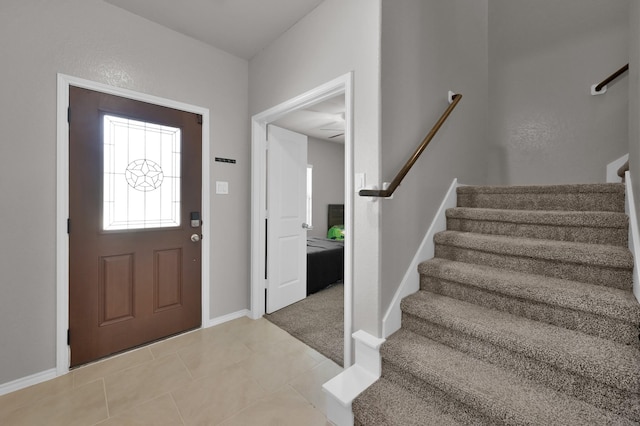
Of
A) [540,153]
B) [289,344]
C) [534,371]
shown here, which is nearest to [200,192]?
[289,344]

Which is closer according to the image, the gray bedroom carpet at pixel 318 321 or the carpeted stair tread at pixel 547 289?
the carpeted stair tread at pixel 547 289

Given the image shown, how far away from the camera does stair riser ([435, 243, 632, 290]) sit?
55.5 inches

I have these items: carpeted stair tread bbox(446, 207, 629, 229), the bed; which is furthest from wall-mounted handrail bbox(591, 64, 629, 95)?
the bed

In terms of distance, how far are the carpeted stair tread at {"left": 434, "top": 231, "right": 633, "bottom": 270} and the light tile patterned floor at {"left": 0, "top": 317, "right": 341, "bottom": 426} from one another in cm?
136

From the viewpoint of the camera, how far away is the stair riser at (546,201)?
1.76 metres

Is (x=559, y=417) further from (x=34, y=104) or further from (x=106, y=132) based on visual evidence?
(x=34, y=104)

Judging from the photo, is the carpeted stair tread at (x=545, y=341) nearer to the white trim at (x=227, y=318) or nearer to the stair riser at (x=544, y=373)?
the stair riser at (x=544, y=373)

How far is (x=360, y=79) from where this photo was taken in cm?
179

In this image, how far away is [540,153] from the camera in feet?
9.66

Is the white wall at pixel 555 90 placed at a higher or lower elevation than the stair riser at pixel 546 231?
higher

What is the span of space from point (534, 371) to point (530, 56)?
331cm

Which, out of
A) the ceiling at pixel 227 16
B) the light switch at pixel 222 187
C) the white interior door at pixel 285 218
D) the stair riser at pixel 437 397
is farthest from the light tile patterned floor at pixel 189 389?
the ceiling at pixel 227 16

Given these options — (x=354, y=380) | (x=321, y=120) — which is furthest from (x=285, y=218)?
(x=321, y=120)

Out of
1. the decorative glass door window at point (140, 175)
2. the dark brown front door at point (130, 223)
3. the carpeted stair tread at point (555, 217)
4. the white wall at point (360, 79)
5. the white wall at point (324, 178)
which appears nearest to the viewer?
the carpeted stair tread at point (555, 217)
